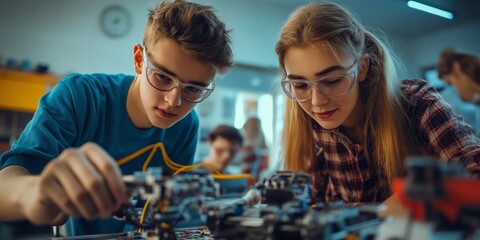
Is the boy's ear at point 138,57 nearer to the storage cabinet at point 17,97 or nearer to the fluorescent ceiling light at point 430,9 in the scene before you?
the storage cabinet at point 17,97

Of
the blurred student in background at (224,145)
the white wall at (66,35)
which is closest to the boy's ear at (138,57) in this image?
the blurred student in background at (224,145)

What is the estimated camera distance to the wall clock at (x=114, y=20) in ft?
A: 16.2

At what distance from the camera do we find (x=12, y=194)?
0.86 meters

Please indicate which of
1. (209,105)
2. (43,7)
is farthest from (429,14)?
(43,7)

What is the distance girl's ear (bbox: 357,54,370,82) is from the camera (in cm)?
147

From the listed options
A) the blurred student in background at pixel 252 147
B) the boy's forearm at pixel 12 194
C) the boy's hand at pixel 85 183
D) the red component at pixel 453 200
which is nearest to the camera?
the red component at pixel 453 200

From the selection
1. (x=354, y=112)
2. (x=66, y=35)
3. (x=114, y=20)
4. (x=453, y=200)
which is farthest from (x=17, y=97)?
(x=453, y=200)

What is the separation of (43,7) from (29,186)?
183 inches

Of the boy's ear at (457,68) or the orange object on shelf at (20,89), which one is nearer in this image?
the boy's ear at (457,68)

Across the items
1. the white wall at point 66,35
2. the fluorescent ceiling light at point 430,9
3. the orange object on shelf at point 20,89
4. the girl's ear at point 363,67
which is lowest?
the girl's ear at point 363,67

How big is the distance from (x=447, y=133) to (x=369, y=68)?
1.36 feet

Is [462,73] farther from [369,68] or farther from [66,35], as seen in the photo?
[66,35]

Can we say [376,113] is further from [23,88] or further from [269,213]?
[23,88]

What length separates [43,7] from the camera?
15.2ft
